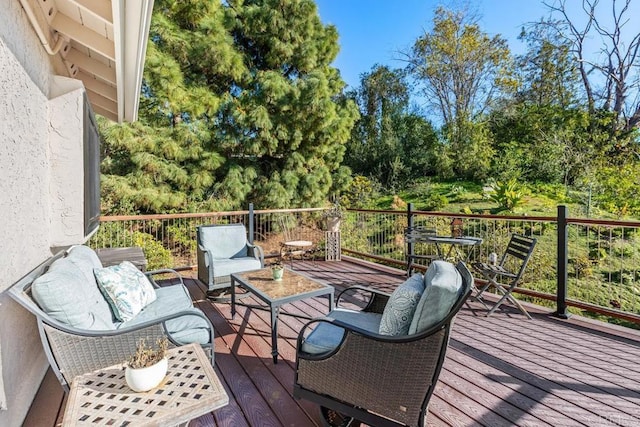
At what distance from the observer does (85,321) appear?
1847 mm

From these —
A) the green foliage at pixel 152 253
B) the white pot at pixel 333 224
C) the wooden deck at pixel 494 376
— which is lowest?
the wooden deck at pixel 494 376

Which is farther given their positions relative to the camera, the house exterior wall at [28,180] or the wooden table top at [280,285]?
the wooden table top at [280,285]

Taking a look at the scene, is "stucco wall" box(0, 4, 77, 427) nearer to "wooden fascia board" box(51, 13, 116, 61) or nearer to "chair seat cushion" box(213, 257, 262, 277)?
"wooden fascia board" box(51, 13, 116, 61)

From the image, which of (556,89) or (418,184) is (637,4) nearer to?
(556,89)

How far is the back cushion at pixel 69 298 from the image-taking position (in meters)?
1.72

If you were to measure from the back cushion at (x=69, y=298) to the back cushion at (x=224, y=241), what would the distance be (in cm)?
225

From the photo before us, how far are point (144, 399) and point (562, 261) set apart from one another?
4.08 meters

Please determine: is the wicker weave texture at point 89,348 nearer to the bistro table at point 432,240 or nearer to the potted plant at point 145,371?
the potted plant at point 145,371

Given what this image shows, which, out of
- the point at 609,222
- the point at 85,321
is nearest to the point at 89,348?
the point at 85,321

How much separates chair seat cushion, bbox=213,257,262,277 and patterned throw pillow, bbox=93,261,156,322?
49.4 inches

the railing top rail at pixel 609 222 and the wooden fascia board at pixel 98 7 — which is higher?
the wooden fascia board at pixel 98 7

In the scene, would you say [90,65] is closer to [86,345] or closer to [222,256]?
[222,256]

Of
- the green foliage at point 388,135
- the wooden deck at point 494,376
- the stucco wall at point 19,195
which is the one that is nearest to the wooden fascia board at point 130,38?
the stucco wall at point 19,195

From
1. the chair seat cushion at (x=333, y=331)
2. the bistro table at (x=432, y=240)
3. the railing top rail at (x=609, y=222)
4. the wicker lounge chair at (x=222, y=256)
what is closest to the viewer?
the chair seat cushion at (x=333, y=331)
